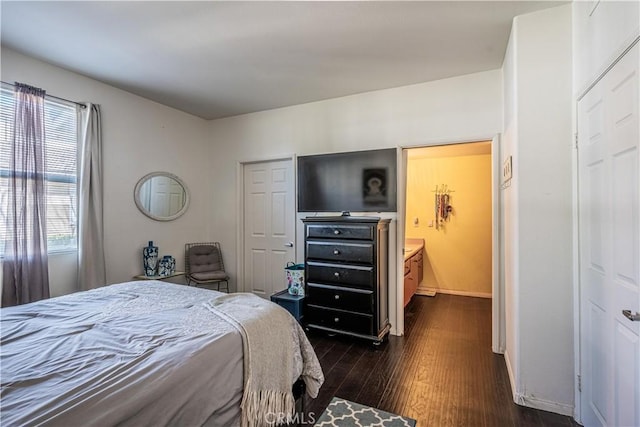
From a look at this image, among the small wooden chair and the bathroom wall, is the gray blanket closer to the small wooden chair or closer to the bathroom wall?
the small wooden chair

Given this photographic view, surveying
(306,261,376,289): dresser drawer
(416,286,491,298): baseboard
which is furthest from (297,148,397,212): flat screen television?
(416,286,491,298): baseboard

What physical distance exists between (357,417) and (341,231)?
158cm

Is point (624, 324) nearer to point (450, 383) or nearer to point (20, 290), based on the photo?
point (450, 383)

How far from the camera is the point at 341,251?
119 inches

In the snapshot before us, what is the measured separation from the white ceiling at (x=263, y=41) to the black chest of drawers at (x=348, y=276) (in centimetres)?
150

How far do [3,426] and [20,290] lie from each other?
2.40 m

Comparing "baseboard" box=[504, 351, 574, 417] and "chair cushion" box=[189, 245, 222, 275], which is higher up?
"chair cushion" box=[189, 245, 222, 275]

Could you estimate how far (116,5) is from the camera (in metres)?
2.01

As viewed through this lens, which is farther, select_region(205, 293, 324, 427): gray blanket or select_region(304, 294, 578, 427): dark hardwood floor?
select_region(304, 294, 578, 427): dark hardwood floor

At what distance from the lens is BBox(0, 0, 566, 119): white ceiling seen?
80.7 inches

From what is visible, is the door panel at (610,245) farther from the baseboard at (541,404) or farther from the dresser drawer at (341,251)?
the dresser drawer at (341,251)

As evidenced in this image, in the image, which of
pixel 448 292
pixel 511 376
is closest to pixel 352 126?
pixel 511 376

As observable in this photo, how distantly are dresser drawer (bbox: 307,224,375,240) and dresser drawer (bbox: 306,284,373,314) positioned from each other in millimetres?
532

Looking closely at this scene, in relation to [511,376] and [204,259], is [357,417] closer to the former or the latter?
[511,376]
